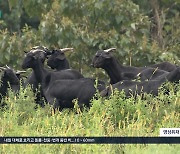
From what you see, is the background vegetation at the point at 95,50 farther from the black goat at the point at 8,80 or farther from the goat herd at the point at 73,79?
the black goat at the point at 8,80

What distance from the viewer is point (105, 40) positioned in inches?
813

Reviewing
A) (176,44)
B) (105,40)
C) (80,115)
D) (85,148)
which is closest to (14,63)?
(105,40)

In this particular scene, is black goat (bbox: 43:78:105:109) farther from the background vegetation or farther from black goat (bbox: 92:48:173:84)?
black goat (bbox: 92:48:173:84)

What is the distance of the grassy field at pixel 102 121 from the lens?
10.9 m

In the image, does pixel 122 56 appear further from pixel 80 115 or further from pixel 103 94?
pixel 80 115

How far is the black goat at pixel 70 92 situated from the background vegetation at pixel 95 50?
540mm

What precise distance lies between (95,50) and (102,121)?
351 inches

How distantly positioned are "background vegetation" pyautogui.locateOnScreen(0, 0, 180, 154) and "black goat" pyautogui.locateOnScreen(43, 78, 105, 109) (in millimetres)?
540

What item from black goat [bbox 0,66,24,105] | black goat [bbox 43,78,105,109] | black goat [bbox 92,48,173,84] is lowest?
black goat [bbox 43,78,105,109]
